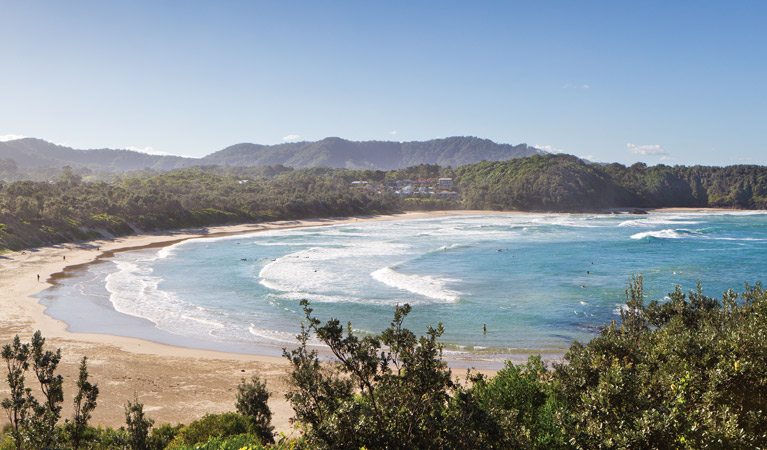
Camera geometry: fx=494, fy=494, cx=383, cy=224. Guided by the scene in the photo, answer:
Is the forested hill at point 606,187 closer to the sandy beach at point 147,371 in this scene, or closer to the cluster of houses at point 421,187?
the cluster of houses at point 421,187

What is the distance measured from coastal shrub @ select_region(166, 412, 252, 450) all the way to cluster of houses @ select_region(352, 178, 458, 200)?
113 m

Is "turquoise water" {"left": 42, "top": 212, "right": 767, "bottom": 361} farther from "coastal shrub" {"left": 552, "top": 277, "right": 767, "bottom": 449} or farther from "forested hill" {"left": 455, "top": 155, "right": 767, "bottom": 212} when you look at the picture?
"forested hill" {"left": 455, "top": 155, "right": 767, "bottom": 212}

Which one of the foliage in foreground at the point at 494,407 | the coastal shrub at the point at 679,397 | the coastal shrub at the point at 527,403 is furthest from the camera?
the coastal shrub at the point at 527,403

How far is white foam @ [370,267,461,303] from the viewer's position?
3085cm

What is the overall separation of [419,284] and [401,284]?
124cm

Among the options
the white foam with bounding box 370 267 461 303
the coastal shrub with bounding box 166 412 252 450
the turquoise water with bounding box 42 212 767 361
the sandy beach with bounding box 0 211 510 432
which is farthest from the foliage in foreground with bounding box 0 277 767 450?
the white foam with bounding box 370 267 461 303

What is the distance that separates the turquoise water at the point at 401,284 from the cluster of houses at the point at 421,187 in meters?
67.1

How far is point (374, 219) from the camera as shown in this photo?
90.8 meters

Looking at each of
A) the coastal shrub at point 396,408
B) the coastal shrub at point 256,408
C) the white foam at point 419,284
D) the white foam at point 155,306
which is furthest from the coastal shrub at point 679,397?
the white foam at point 419,284

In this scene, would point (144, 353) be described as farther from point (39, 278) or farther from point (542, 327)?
point (39, 278)

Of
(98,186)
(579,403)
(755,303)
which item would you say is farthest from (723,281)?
(98,186)

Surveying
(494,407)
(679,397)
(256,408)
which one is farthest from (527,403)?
(256,408)

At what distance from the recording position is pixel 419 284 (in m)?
33.9

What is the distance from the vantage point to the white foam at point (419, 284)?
1214 inches
